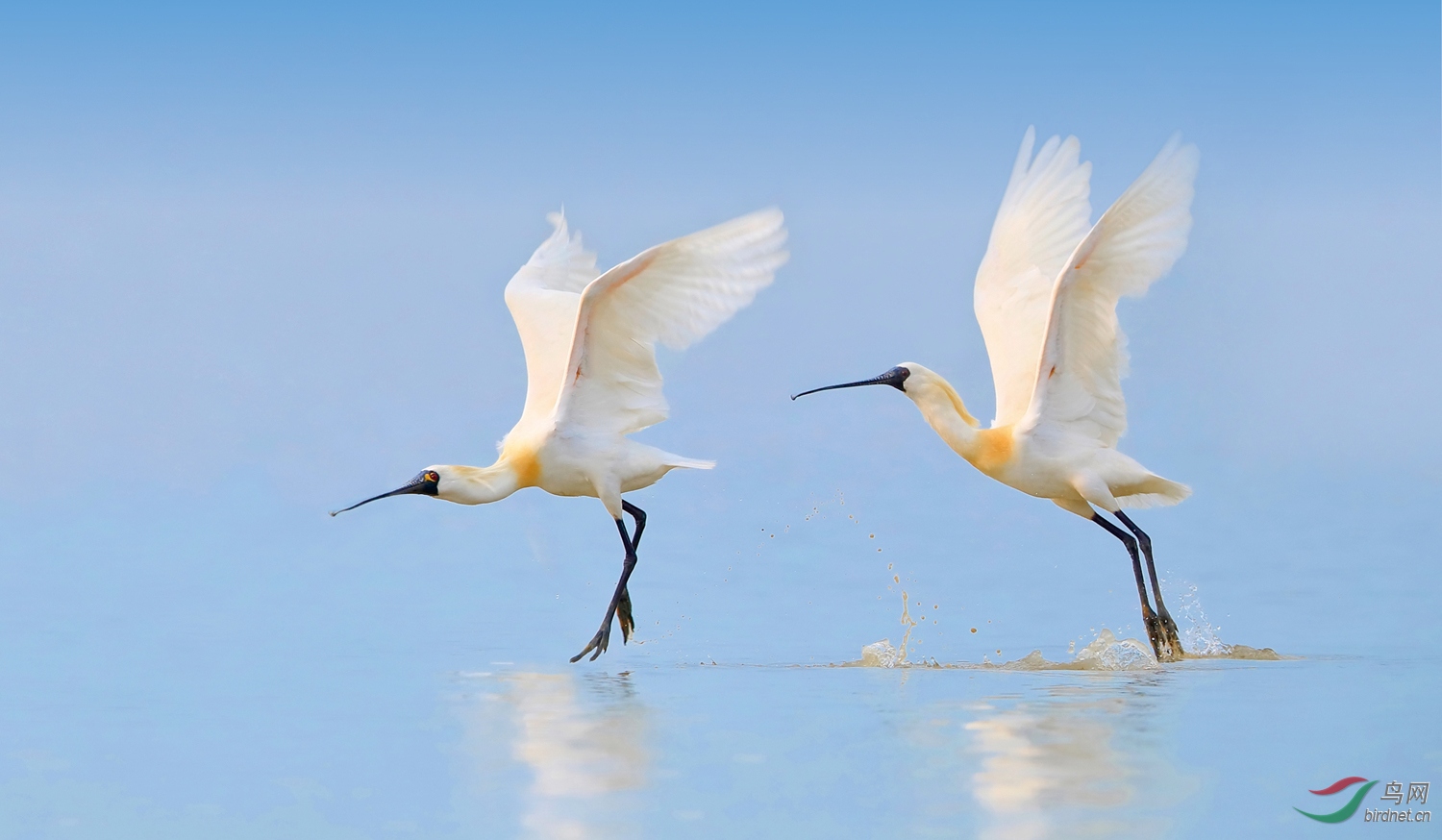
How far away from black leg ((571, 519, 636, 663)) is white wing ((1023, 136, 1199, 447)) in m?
2.71

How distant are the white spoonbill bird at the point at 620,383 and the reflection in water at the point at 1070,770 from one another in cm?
331

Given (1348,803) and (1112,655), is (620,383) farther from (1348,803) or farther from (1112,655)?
(1348,803)

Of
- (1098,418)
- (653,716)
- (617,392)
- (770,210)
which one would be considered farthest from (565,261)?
(653,716)

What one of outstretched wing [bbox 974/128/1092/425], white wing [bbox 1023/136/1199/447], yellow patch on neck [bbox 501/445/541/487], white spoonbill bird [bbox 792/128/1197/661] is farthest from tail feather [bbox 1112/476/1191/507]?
yellow patch on neck [bbox 501/445/541/487]

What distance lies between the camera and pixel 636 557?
38.8 ft

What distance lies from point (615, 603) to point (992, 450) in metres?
2.62

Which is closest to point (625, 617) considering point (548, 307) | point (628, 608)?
point (628, 608)

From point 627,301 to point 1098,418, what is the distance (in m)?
3.08

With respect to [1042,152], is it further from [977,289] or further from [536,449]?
[536,449]

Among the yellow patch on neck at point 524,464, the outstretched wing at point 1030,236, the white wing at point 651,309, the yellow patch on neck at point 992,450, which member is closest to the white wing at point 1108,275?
the yellow patch on neck at point 992,450

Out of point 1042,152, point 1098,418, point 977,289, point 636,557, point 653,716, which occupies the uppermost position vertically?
point 1042,152

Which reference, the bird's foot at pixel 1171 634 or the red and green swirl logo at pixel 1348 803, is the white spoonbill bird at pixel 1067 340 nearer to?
the bird's foot at pixel 1171 634

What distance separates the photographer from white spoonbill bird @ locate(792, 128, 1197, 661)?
1048 cm

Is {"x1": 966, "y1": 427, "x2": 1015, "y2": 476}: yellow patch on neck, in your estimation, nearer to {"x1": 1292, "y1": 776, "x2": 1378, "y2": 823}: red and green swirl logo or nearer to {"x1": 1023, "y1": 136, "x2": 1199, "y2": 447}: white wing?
{"x1": 1023, "y1": 136, "x2": 1199, "y2": 447}: white wing
